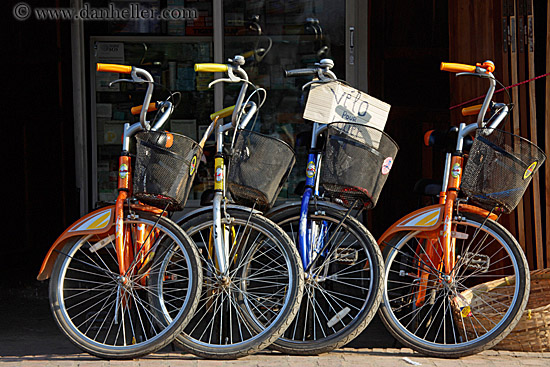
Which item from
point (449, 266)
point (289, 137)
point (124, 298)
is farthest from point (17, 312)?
point (449, 266)

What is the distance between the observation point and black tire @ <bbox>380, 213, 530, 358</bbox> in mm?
4488

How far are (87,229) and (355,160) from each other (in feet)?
5.24

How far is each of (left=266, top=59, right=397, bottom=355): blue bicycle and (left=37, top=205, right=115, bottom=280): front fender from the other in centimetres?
97

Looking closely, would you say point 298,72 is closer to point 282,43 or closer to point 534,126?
point 534,126

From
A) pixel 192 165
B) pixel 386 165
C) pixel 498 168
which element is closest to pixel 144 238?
pixel 192 165

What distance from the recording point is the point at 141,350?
435 cm

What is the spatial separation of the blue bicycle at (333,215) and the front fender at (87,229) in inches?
38.2

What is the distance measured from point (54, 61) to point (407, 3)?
322 cm

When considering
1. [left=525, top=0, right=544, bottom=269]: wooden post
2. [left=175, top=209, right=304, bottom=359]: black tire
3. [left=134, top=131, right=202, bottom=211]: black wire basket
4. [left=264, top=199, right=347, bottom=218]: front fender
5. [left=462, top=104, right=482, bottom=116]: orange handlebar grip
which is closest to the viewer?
[left=134, top=131, right=202, bottom=211]: black wire basket

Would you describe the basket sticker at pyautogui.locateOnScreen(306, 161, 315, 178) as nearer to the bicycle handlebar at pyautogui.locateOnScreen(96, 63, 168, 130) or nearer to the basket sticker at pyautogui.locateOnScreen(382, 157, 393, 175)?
the basket sticker at pyautogui.locateOnScreen(382, 157, 393, 175)

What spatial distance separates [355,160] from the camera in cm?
437

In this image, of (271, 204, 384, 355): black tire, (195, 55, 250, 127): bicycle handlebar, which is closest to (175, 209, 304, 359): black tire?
(271, 204, 384, 355): black tire

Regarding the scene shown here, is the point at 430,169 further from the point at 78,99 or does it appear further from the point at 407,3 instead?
the point at 78,99

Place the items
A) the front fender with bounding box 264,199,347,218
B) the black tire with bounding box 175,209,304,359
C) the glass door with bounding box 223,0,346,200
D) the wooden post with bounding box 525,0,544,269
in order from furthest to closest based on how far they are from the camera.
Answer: the glass door with bounding box 223,0,346,200 → the wooden post with bounding box 525,0,544,269 → the front fender with bounding box 264,199,347,218 → the black tire with bounding box 175,209,304,359
